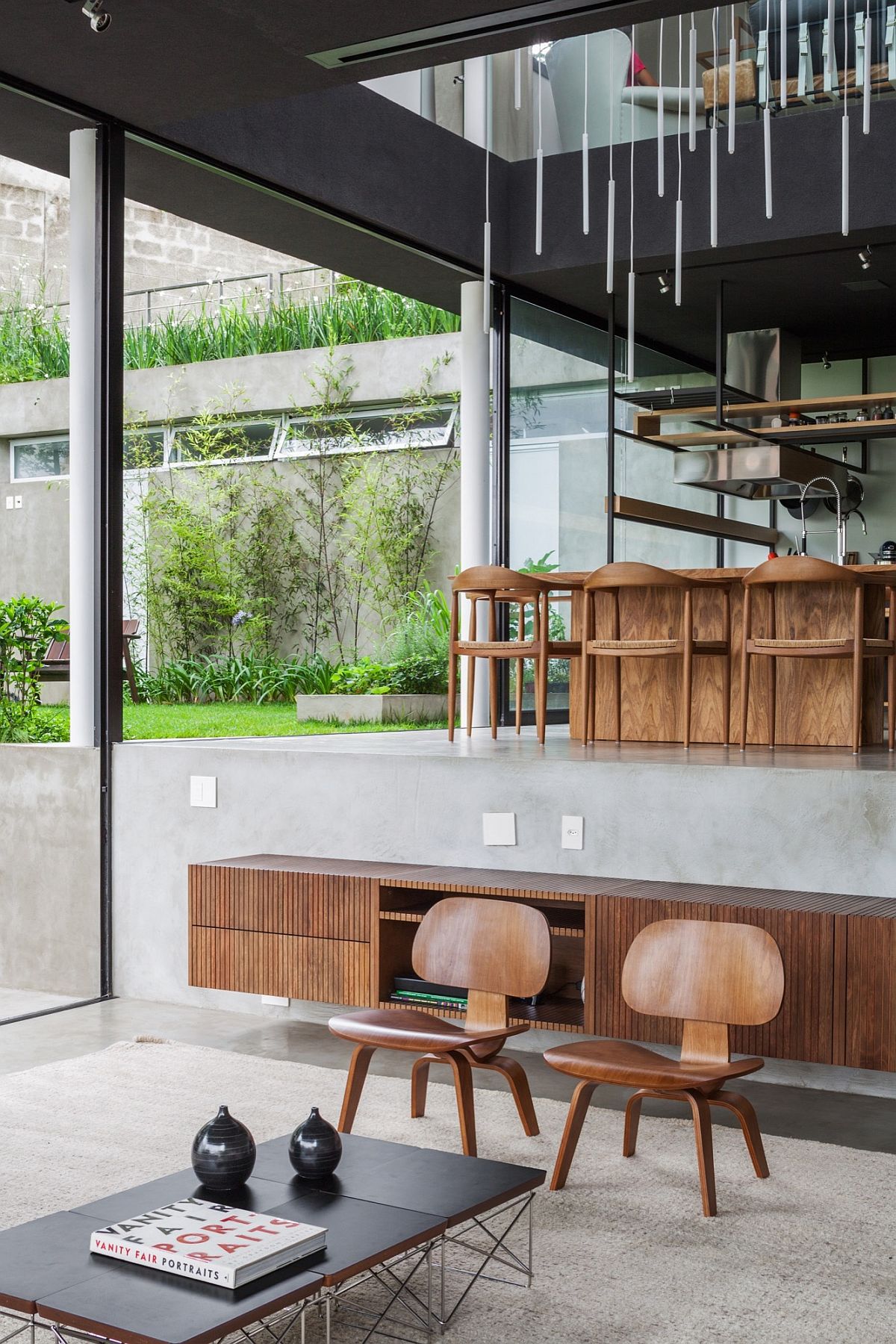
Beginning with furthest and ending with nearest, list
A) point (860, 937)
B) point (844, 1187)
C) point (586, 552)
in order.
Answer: point (586, 552) → point (860, 937) → point (844, 1187)

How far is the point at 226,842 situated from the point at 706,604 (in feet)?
9.34

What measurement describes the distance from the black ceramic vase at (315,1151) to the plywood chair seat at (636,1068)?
88 cm

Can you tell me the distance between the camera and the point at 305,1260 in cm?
245

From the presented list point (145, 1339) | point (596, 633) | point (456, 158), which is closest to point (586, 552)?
point (596, 633)

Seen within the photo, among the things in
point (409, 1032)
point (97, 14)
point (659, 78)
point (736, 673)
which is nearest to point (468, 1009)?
point (409, 1032)

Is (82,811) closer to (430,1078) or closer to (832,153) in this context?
(430,1078)

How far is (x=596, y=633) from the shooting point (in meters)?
7.59

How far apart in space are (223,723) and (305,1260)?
9.50 meters

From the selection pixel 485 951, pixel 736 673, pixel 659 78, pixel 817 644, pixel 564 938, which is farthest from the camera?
pixel 659 78

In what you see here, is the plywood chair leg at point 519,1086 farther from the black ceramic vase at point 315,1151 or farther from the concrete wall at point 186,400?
the concrete wall at point 186,400

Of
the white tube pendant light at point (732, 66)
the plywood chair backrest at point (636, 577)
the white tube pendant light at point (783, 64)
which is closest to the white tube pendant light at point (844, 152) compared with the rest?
the white tube pendant light at point (783, 64)

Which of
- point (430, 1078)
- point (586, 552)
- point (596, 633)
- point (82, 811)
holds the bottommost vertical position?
point (430, 1078)

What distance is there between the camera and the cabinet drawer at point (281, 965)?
5027 mm

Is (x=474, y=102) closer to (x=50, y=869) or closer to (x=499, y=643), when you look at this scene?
(x=499, y=643)
